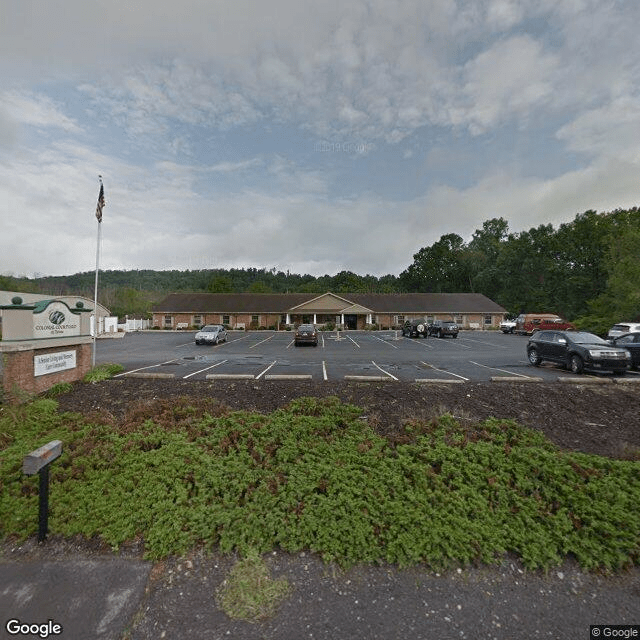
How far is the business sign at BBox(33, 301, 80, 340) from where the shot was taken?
26.4 ft

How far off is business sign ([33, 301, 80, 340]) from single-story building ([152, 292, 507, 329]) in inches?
1380

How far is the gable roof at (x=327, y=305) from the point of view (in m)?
45.8

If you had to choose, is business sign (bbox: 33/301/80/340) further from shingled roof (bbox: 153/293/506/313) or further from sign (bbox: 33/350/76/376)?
shingled roof (bbox: 153/293/506/313)

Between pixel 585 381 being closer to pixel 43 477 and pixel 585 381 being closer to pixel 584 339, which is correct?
pixel 584 339

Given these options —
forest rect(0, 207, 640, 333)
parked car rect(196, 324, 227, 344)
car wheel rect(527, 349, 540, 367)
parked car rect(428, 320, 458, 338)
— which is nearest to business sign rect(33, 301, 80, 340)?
parked car rect(196, 324, 227, 344)

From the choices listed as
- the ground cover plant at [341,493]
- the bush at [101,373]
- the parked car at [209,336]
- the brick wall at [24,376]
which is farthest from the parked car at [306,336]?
the ground cover plant at [341,493]

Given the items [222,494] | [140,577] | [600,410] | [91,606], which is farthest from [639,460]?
[91,606]

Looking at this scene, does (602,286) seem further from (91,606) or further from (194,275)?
(194,275)

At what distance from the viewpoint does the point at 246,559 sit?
10.6 feet

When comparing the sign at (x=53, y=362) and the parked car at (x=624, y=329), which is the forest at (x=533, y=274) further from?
the sign at (x=53, y=362)

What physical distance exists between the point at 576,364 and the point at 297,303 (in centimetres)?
4016

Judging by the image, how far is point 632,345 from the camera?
12383mm

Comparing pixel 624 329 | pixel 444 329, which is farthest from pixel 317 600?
pixel 444 329

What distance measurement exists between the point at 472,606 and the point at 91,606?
3271 mm
